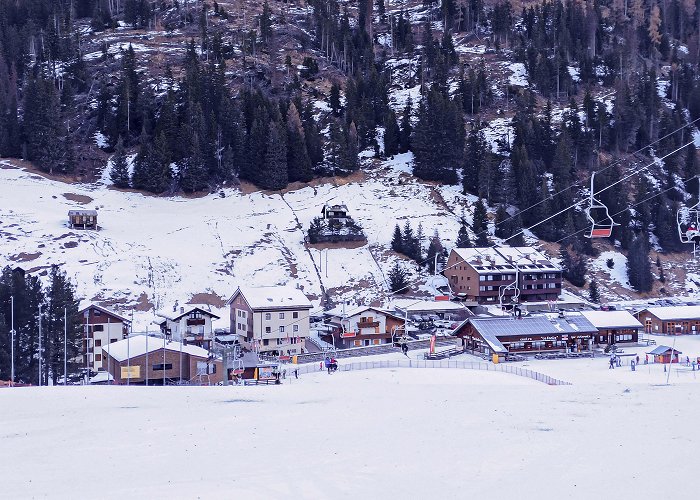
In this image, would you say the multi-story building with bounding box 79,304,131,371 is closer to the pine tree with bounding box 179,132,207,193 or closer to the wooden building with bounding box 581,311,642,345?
the wooden building with bounding box 581,311,642,345

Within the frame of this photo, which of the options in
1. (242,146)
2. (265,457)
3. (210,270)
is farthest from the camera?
(242,146)

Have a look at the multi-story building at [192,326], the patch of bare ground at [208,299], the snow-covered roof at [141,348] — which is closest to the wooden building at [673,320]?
the multi-story building at [192,326]

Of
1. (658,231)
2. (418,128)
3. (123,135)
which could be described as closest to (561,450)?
(658,231)

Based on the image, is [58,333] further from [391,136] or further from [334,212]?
[391,136]

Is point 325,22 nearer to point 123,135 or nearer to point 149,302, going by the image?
point 123,135

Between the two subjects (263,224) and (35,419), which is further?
(263,224)
